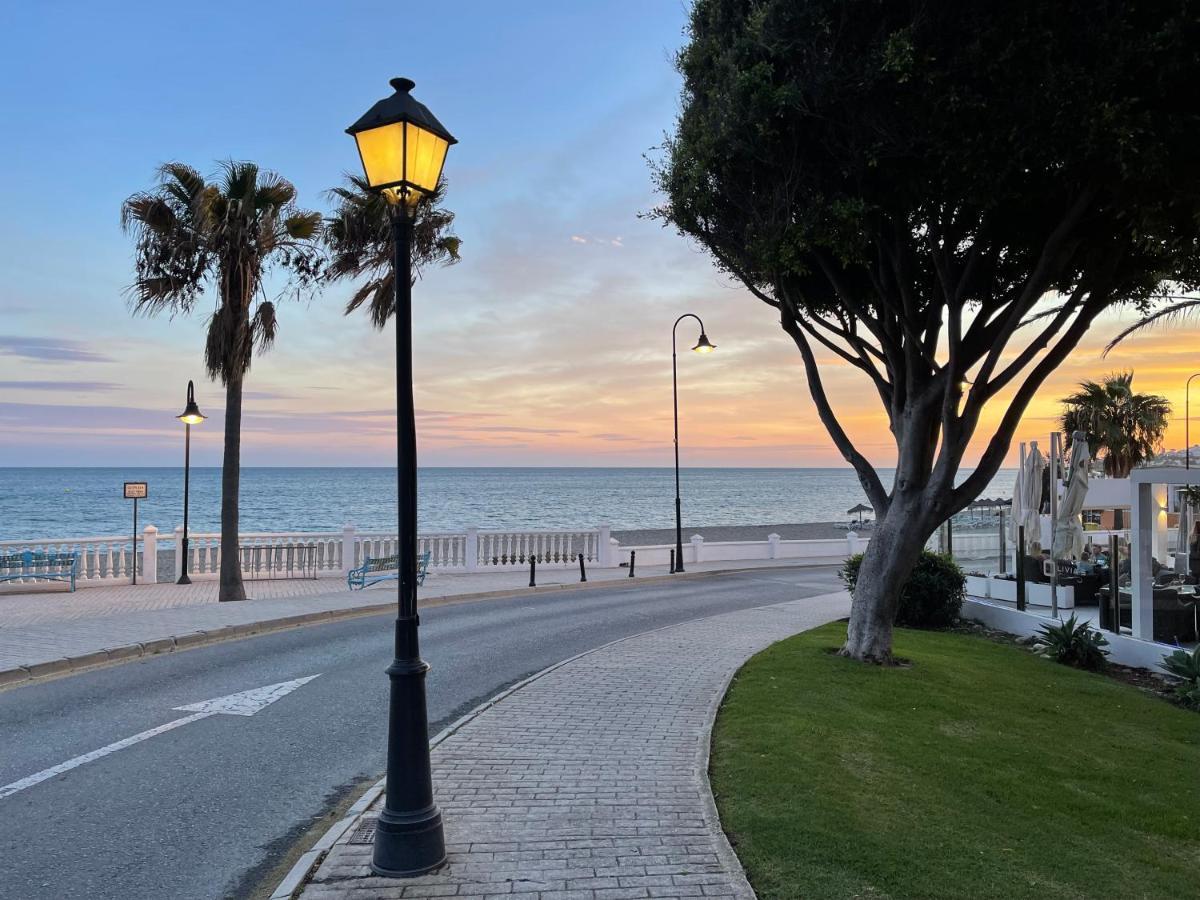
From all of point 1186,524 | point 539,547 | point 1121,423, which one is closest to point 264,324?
point 539,547

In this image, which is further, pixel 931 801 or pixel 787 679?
pixel 787 679

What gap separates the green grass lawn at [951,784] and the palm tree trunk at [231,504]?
11.9 m

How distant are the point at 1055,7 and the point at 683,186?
4621 millimetres

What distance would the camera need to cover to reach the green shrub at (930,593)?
14422 millimetres

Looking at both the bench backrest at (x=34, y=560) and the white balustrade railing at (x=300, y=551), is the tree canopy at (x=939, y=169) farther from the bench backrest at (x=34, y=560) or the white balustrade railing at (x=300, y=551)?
the bench backrest at (x=34, y=560)

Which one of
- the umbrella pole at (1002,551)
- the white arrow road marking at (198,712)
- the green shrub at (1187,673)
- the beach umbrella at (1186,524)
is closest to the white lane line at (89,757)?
the white arrow road marking at (198,712)

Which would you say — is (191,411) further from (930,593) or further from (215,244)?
(930,593)

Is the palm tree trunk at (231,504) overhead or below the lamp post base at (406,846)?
overhead

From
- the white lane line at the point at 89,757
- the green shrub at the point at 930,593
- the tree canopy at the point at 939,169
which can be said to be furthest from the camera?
the green shrub at the point at 930,593

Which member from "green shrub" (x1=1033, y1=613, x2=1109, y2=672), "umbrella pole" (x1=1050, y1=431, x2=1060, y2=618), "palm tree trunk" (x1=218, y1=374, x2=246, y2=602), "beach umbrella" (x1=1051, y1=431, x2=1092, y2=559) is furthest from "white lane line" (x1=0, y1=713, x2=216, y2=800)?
"beach umbrella" (x1=1051, y1=431, x2=1092, y2=559)

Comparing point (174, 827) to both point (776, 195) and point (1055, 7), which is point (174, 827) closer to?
point (776, 195)

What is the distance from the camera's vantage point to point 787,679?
938 centimetres

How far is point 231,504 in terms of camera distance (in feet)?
58.3

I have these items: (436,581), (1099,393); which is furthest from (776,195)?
(1099,393)
